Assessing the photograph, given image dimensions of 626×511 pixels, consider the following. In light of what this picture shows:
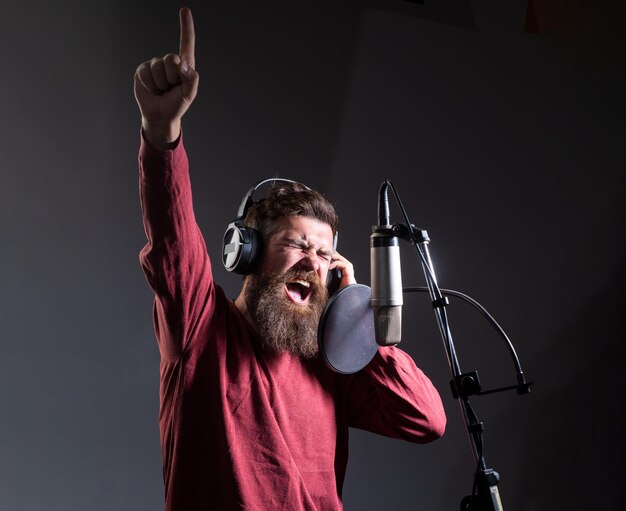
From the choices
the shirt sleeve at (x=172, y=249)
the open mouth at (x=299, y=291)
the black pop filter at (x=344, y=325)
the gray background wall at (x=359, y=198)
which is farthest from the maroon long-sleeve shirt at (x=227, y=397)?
the gray background wall at (x=359, y=198)

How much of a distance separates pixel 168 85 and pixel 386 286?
0.47 m

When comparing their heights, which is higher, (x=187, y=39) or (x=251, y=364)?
(x=187, y=39)

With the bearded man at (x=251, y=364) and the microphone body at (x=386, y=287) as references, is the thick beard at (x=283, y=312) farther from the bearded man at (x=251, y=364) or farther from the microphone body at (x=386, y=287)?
the microphone body at (x=386, y=287)

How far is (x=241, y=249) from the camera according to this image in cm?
146

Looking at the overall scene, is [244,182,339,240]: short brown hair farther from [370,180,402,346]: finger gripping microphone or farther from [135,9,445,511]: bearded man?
[370,180,402,346]: finger gripping microphone

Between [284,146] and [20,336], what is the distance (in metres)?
1.16

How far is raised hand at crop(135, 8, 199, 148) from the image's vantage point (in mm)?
1037

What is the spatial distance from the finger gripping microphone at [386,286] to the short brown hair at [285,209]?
55 centimetres

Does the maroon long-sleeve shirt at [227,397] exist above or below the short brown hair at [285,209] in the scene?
below

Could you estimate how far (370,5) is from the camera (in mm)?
2719

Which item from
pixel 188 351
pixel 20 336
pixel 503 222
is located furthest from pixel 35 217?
pixel 503 222

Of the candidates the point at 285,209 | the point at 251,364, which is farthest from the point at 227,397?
the point at 285,209

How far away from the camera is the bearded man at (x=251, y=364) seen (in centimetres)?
118

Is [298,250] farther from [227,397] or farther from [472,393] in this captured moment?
[472,393]
